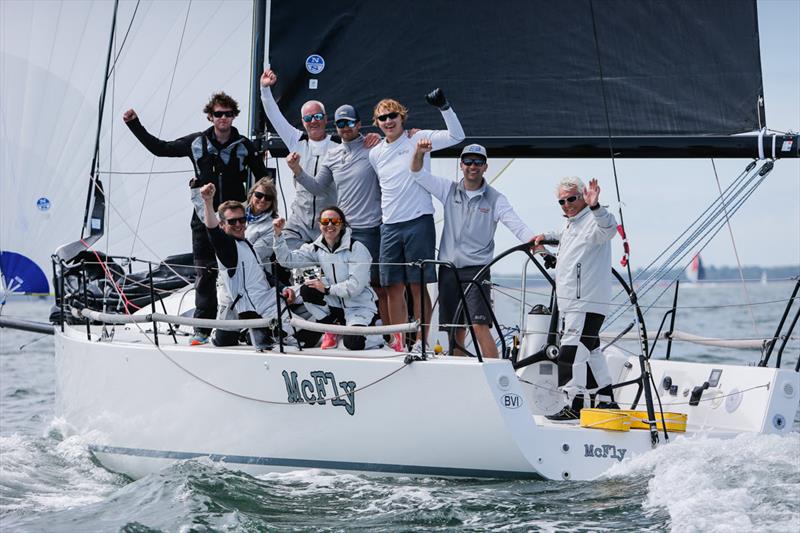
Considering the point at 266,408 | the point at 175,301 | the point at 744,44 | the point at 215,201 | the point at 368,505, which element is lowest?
the point at 368,505

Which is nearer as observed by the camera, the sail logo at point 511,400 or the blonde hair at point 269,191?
the sail logo at point 511,400

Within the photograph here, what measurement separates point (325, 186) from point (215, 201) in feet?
2.50

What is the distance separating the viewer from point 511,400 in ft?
17.6

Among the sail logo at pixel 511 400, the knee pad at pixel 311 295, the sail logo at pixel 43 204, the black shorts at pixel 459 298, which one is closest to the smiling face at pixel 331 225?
the knee pad at pixel 311 295

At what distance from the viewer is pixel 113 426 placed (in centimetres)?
647

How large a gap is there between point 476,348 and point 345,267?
3.22ft

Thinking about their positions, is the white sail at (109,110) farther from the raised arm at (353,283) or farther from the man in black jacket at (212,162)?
the raised arm at (353,283)

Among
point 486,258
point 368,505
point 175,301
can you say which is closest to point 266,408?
point 368,505

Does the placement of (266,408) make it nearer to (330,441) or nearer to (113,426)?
(330,441)

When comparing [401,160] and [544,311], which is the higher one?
[401,160]

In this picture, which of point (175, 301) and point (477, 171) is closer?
point (477, 171)

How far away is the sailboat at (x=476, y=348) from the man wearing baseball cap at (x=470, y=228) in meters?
0.27

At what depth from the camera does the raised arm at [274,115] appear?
276 inches

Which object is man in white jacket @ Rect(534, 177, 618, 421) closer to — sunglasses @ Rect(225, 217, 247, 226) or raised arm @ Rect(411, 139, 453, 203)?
raised arm @ Rect(411, 139, 453, 203)
